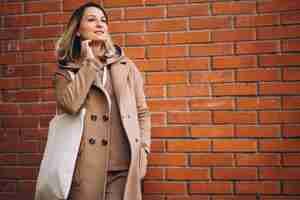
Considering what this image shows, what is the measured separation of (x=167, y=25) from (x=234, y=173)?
117cm

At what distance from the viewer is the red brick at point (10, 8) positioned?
3.38 m

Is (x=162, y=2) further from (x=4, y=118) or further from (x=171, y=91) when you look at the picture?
(x=4, y=118)

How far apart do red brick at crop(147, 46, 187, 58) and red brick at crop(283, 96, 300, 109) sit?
781 millimetres

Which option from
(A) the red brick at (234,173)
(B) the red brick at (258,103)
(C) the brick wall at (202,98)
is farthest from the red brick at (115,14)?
(A) the red brick at (234,173)

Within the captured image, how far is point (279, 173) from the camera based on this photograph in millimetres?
2926

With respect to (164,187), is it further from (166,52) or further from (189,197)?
(166,52)

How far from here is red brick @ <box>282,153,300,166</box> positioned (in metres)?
2.91

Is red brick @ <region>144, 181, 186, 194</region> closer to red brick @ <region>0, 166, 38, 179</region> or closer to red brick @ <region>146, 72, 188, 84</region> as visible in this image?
red brick @ <region>146, 72, 188, 84</region>

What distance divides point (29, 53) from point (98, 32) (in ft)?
2.75

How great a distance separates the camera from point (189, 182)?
3033 mm

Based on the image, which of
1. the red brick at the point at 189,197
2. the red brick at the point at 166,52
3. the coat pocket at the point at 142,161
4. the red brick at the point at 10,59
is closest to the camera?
the coat pocket at the point at 142,161

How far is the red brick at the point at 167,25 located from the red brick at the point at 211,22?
0.07m

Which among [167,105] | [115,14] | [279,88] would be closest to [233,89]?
[279,88]

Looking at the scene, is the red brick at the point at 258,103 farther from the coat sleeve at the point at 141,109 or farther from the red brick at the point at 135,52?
the red brick at the point at 135,52
